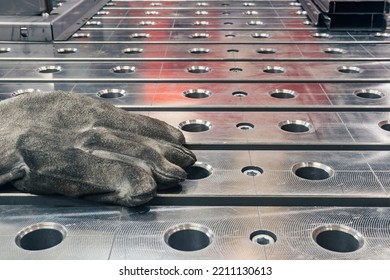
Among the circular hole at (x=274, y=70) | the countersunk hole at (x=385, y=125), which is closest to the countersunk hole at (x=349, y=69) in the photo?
the circular hole at (x=274, y=70)

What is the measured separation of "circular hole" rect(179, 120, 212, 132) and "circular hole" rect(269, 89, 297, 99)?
1.72 feet

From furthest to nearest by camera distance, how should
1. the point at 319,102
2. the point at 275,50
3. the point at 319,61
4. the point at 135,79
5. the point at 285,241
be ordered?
the point at 275,50
the point at 319,61
the point at 135,79
the point at 319,102
the point at 285,241

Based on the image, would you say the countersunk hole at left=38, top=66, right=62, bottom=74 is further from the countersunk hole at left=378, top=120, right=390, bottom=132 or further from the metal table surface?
the countersunk hole at left=378, top=120, right=390, bottom=132

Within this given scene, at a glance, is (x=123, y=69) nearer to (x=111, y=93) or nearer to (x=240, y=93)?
(x=111, y=93)

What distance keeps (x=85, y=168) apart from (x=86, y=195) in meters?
0.08

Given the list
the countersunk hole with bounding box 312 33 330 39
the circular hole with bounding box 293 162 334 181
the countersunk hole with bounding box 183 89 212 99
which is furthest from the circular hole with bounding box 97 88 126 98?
the countersunk hole with bounding box 312 33 330 39

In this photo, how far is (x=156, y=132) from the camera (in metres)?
1.99

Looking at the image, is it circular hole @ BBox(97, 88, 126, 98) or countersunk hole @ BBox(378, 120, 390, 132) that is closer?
countersunk hole @ BBox(378, 120, 390, 132)

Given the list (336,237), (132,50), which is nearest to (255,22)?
(132,50)

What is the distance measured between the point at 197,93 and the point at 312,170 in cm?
93

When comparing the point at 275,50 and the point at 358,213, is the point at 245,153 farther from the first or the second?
the point at 275,50

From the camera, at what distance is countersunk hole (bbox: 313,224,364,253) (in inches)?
62.4
